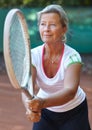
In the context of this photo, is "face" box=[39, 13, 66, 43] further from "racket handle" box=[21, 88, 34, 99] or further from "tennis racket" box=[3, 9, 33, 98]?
"racket handle" box=[21, 88, 34, 99]

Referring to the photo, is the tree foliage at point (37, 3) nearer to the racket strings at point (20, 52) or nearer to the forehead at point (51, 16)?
the forehead at point (51, 16)

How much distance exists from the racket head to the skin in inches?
6.1

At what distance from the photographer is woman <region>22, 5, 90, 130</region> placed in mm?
2668

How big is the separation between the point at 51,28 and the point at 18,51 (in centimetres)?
27

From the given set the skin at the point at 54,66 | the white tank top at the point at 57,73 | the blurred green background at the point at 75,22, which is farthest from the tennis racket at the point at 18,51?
the blurred green background at the point at 75,22

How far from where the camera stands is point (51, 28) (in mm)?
2777

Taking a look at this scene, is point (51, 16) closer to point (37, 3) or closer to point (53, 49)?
point (53, 49)

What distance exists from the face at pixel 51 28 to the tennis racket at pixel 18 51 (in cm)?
15

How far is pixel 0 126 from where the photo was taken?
5.88 m

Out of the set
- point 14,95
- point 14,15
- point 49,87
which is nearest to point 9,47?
point 14,15

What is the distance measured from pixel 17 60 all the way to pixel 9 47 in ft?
0.80

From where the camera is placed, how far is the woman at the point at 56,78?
2.67m

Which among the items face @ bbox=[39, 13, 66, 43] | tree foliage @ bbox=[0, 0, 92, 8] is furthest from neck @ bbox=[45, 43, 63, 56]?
tree foliage @ bbox=[0, 0, 92, 8]

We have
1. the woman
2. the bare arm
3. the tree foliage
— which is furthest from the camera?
the tree foliage
